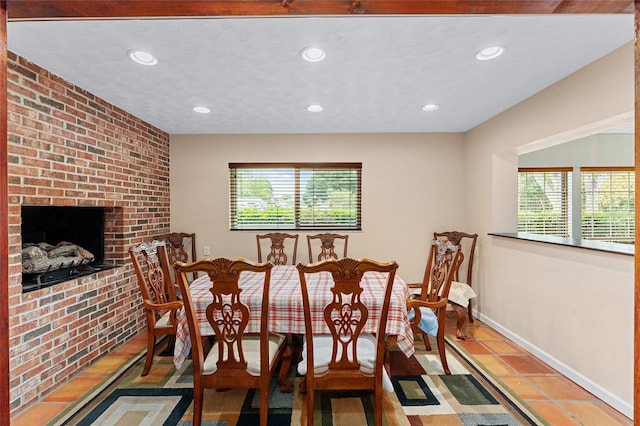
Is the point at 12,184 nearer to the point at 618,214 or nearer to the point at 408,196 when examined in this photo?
the point at 408,196

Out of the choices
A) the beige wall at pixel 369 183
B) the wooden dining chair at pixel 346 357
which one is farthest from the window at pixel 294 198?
the wooden dining chair at pixel 346 357

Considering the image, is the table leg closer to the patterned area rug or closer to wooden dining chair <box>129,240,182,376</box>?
the patterned area rug

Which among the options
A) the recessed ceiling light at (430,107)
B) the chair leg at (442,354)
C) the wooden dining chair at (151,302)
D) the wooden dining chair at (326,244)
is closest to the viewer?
the wooden dining chair at (151,302)

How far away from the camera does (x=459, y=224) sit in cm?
390

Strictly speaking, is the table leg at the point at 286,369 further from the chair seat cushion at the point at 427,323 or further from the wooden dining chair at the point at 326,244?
the wooden dining chair at the point at 326,244

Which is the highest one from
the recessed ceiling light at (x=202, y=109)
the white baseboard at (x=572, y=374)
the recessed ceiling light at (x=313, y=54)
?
the recessed ceiling light at (x=202, y=109)

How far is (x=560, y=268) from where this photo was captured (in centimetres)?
238

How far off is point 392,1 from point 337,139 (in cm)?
302

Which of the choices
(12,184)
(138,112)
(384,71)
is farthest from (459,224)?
(12,184)

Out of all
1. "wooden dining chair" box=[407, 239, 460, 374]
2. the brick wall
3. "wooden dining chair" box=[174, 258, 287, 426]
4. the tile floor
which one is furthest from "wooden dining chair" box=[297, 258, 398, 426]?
the brick wall

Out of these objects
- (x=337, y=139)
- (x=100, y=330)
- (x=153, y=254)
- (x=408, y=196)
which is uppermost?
(x=337, y=139)

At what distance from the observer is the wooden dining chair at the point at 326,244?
11.8ft

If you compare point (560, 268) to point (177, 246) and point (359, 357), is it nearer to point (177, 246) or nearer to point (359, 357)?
point (359, 357)

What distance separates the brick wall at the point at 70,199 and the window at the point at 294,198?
1.16 meters
